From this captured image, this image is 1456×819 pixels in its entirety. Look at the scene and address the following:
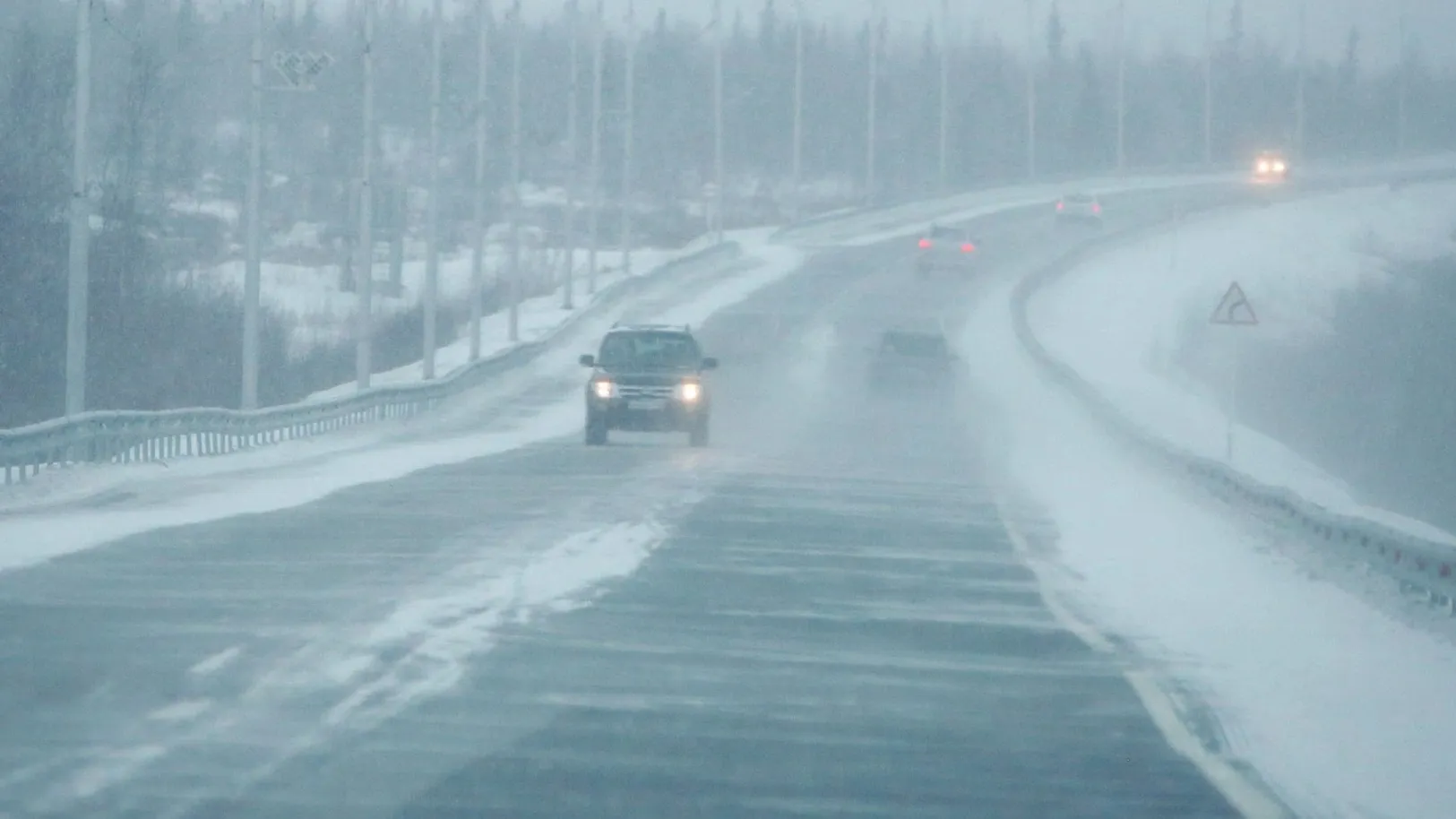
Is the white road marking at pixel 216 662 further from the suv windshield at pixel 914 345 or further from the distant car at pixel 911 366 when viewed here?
the suv windshield at pixel 914 345

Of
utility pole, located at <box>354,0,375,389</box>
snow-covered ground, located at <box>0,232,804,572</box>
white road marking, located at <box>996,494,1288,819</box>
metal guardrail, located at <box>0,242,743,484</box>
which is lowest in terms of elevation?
white road marking, located at <box>996,494,1288,819</box>

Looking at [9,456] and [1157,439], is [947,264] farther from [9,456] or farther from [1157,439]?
[9,456]

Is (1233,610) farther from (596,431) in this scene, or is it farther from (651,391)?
(596,431)

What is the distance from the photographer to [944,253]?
80.9 meters

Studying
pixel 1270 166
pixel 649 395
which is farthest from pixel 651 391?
pixel 1270 166

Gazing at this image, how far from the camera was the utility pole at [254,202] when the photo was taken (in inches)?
1357

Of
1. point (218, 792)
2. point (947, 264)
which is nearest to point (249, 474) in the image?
point (218, 792)

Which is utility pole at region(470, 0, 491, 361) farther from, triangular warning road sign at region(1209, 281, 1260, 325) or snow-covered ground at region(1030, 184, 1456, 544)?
triangular warning road sign at region(1209, 281, 1260, 325)

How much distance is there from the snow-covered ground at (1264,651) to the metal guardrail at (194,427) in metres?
12.6

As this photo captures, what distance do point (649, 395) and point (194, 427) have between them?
773 cm

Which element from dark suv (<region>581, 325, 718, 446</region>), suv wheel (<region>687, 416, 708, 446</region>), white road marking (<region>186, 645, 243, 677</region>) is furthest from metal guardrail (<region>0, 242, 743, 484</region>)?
white road marking (<region>186, 645, 243, 677</region>)

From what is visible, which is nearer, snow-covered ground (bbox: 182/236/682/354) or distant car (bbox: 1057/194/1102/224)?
snow-covered ground (bbox: 182/236/682/354)

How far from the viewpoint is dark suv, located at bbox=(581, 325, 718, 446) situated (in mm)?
33906

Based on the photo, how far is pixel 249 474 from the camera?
2742cm
